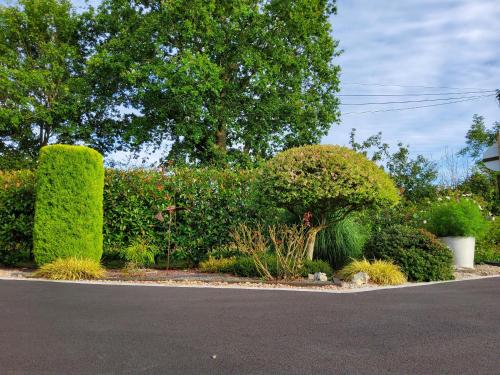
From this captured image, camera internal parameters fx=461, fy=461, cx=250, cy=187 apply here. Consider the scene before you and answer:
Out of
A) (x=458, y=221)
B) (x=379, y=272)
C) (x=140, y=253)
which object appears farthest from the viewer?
(x=458, y=221)

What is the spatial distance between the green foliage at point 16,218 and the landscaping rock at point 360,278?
6748mm

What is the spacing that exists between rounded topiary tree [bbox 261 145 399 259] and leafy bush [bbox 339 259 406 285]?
111 centimetres

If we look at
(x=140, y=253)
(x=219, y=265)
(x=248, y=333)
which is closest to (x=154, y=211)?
(x=140, y=253)

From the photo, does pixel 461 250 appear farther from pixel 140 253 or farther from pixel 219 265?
pixel 140 253

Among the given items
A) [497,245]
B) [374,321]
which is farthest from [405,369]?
[497,245]

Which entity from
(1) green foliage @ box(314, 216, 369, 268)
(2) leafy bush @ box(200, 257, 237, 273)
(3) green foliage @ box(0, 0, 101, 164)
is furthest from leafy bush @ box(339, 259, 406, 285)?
(3) green foliage @ box(0, 0, 101, 164)

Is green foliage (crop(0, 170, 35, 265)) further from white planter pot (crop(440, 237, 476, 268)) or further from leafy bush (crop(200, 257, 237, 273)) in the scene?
white planter pot (crop(440, 237, 476, 268))

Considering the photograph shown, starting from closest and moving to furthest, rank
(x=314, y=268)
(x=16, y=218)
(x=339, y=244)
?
(x=314, y=268) < (x=339, y=244) < (x=16, y=218)

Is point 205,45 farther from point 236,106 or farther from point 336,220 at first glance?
point 336,220

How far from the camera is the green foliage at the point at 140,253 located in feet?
29.6

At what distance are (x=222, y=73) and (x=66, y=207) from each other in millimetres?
10756

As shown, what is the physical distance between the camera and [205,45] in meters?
17.4

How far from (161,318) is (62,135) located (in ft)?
58.7

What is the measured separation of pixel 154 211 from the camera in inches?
392
